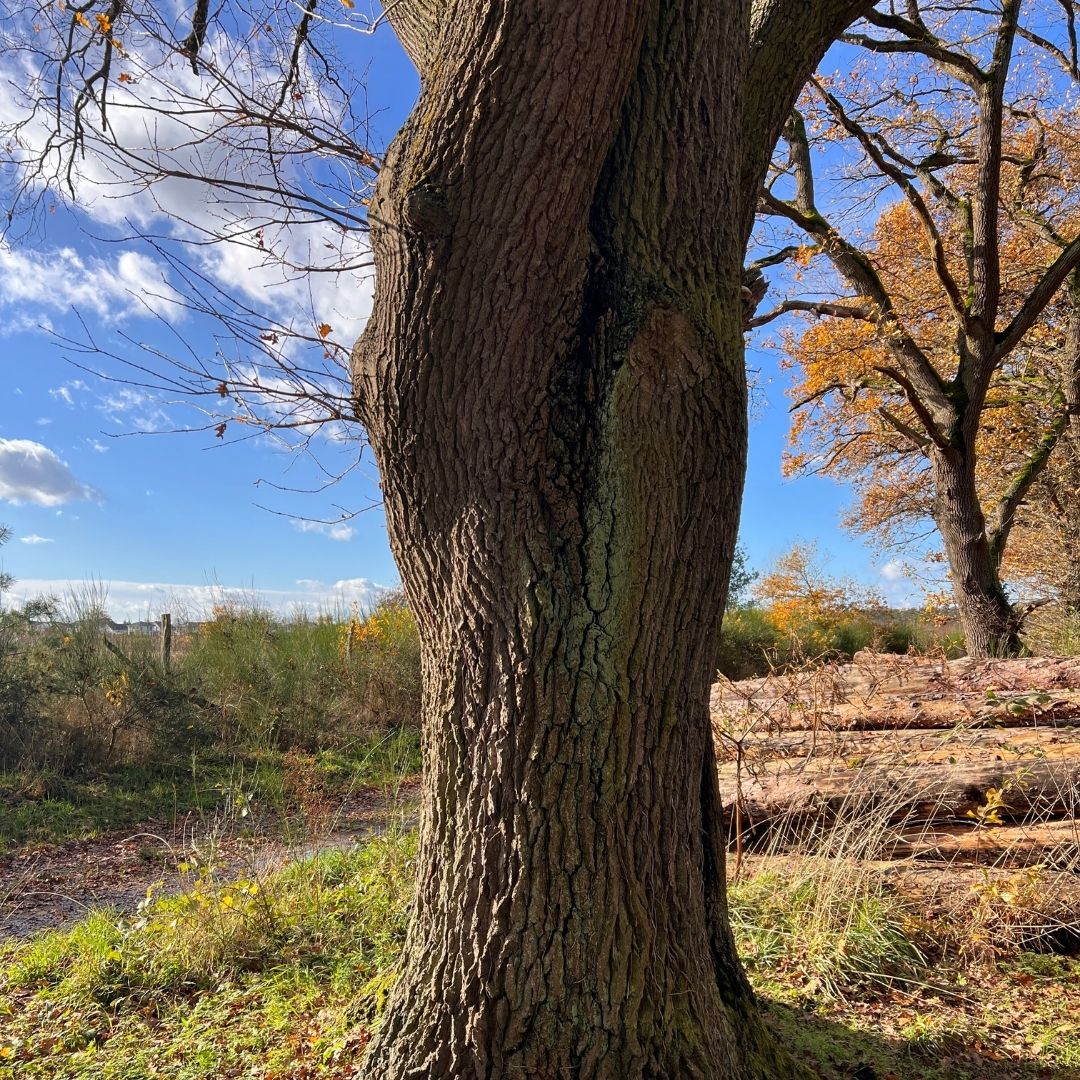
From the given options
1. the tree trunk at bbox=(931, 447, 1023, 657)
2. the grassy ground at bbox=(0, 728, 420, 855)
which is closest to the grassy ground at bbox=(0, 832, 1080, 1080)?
the grassy ground at bbox=(0, 728, 420, 855)

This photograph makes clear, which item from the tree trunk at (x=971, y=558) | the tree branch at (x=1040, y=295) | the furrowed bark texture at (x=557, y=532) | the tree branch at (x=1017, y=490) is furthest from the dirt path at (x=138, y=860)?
the tree branch at (x=1017, y=490)

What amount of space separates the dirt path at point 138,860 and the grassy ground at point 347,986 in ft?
1.36

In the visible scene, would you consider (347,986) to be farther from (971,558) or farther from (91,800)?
(971,558)

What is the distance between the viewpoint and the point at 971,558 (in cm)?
902

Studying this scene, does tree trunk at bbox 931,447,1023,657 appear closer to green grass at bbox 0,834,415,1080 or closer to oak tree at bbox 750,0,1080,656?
oak tree at bbox 750,0,1080,656

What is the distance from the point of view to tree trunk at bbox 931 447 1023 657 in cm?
892

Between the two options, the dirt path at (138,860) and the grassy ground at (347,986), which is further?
the dirt path at (138,860)

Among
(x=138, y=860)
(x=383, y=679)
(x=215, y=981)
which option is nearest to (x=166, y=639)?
(x=383, y=679)

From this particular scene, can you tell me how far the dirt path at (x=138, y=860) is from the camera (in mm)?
4676

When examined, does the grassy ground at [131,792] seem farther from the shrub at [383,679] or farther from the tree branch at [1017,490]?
the tree branch at [1017,490]

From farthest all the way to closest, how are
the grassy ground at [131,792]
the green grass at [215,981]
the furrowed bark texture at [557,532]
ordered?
the grassy ground at [131,792] < the green grass at [215,981] < the furrowed bark texture at [557,532]

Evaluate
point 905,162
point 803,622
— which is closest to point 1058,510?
point 803,622

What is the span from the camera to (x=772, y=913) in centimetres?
378

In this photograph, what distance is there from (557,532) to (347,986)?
2295 mm
